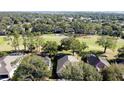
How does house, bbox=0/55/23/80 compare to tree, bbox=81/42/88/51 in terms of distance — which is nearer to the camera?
house, bbox=0/55/23/80

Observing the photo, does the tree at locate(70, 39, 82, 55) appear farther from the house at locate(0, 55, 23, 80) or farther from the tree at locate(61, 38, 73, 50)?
A: the house at locate(0, 55, 23, 80)

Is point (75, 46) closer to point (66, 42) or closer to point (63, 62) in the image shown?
point (66, 42)

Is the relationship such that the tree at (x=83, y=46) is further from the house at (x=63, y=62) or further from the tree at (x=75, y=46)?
the house at (x=63, y=62)

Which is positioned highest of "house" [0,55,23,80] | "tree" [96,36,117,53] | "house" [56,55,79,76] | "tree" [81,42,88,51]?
"tree" [96,36,117,53]

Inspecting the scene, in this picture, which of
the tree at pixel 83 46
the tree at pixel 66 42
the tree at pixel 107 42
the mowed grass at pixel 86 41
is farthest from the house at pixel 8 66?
the tree at pixel 107 42

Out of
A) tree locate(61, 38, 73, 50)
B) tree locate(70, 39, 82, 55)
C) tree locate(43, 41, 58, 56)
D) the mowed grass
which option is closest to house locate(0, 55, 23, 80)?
the mowed grass
